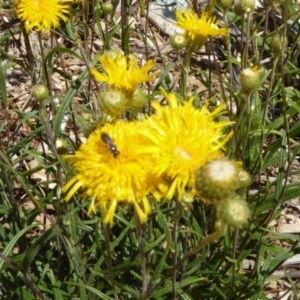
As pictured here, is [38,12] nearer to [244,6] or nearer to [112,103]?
[244,6]

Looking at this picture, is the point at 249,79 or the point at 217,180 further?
the point at 249,79

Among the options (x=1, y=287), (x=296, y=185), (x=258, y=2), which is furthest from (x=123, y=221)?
(x=258, y=2)

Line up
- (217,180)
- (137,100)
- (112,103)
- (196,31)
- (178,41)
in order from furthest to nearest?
(196,31), (178,41), (137,100), (112,103), (217,180)

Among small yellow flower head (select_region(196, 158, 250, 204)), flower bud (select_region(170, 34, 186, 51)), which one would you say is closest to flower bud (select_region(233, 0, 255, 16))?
flower bud (select_region(170, 34, 186, 51))

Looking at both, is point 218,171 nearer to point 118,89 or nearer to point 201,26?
point 118,89

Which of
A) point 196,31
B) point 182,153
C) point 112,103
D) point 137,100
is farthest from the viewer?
point 196,31

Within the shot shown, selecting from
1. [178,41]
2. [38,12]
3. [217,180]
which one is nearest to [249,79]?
[178,41]
